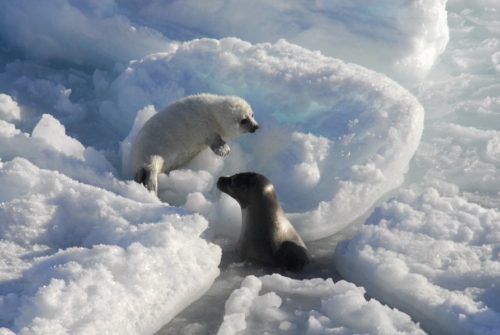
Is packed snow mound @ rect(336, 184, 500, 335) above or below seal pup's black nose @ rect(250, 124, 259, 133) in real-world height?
below

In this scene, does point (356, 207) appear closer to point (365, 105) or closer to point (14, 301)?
point (365, 105)

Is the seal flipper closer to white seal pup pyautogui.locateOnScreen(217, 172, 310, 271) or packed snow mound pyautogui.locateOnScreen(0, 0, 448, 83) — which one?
white seal pup pyautogui.locateOnScreen(217, 172, 310, 271)

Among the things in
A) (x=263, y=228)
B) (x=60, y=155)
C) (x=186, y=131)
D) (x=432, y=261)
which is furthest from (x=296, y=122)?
(x=432, y=261)

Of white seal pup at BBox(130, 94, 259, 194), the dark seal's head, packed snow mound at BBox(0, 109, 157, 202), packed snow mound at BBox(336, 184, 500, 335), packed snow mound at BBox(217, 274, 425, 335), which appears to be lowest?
packed snow mound at BBox(217, 274, 425, 335)

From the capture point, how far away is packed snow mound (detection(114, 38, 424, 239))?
454 centimetres

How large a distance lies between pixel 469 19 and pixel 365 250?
677 cm

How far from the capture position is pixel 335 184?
15.2 ft

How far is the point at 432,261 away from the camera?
3.81 m

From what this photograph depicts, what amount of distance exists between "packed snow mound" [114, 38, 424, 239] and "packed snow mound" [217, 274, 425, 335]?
2.59ft

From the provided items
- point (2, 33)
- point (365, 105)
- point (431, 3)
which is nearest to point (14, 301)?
point (365, 105)

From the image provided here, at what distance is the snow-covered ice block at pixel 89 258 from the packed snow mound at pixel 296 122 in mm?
646

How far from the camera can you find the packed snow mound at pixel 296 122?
454 centimetres

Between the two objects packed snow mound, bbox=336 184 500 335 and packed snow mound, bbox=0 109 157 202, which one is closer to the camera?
packed snow mound, bbox=336 184 500 335

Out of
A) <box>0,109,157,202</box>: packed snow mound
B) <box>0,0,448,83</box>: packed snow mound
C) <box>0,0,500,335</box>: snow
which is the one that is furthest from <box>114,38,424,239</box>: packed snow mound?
<box>0,0,448,83</box>: packed snow mound
